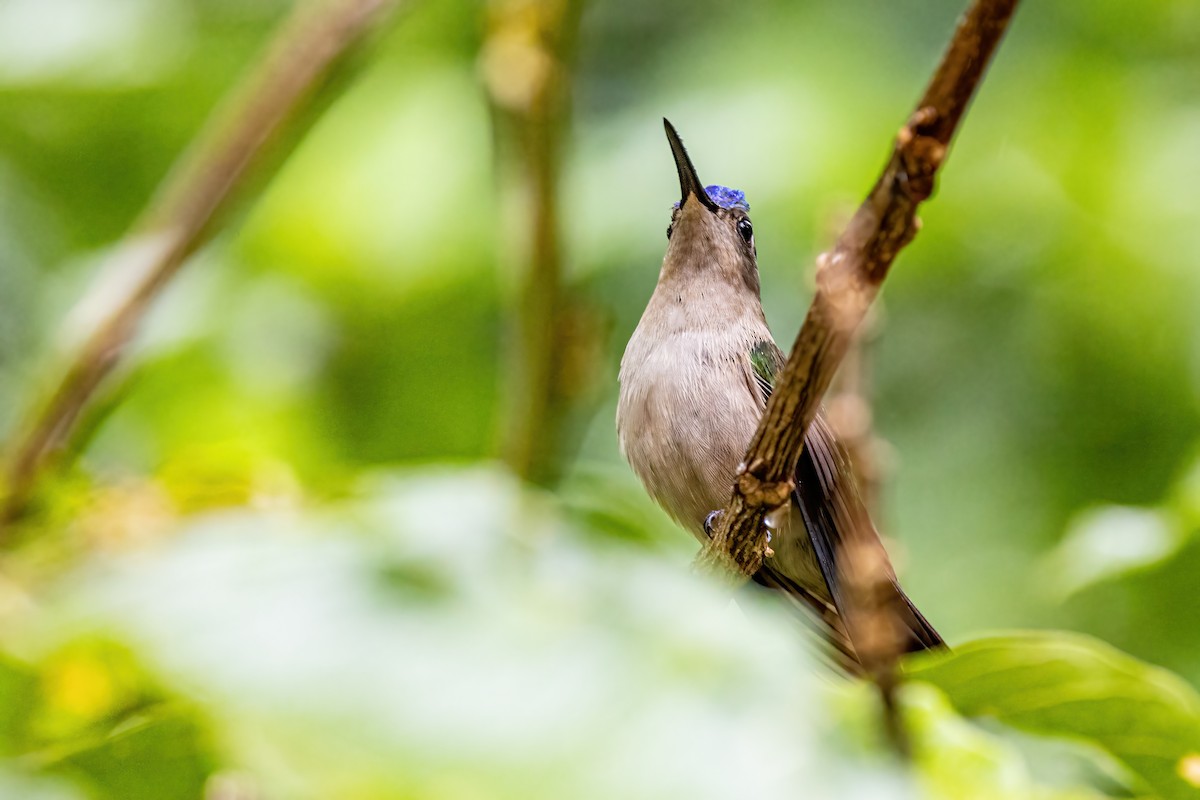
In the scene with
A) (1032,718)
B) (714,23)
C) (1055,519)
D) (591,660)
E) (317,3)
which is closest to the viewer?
(591,660)

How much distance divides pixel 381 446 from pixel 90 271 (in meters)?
1.54

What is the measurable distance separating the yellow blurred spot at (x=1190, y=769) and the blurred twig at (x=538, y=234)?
1.32 m

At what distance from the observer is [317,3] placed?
3533 mm

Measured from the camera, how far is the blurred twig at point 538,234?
2.65 metres

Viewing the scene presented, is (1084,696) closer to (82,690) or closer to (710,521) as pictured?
(710,521)

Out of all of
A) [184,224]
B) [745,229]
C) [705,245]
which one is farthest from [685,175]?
[184,224]

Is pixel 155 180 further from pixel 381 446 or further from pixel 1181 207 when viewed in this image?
pixel 1181 207

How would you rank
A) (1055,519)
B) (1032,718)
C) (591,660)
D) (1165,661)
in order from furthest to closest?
(1055,519), (1165,661), (1032,718), (591,660)

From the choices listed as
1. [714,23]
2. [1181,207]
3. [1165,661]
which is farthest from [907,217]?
[714,23]

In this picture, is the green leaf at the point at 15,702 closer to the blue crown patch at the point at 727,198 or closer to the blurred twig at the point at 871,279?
the blurred twig at the point at 871,279

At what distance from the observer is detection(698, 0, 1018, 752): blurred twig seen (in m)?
1.10

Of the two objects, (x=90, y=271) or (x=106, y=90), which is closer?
(x=90, y=271)

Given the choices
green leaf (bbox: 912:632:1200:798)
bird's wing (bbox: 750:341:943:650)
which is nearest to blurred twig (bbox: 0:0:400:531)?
bird's wing (bbox: 750:341:943:650)

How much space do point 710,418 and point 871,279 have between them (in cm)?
222
